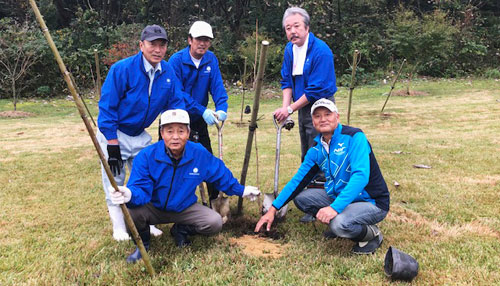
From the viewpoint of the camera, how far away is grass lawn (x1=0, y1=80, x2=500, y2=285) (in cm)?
279

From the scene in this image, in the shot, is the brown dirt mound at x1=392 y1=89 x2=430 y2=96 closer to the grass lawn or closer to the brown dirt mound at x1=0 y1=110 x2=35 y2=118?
the grass lawn

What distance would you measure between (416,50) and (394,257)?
47.6ft

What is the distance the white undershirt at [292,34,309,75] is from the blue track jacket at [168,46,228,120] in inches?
32.2

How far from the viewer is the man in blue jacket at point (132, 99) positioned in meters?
3.18

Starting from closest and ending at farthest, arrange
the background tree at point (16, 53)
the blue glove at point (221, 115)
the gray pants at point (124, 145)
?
1. the gray pants at point (124, 145)
2. the blue glove at point (221, 115)
3. the background tree at point (16, 53)

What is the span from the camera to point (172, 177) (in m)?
3.07

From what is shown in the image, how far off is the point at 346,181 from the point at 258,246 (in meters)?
0.98

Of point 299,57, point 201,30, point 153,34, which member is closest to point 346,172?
point 299,57

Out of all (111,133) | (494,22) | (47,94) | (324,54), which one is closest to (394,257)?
(324,54)

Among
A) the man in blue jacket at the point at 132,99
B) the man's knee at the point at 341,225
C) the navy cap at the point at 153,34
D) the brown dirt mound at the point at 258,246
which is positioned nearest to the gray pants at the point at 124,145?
the man in blue jacket at the point at 132,99

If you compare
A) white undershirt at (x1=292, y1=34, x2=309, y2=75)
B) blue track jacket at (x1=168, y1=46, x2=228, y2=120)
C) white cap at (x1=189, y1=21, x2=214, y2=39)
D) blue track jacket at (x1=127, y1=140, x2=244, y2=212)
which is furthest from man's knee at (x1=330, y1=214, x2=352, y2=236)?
white cap at (x1=189, y1=21, x2=214, y2=39)

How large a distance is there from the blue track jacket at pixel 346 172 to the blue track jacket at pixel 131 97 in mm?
1410

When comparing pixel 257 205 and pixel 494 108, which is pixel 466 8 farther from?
pixel 257 205

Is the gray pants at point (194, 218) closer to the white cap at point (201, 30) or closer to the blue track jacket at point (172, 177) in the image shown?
the blue track jacket at point (172, 177)
